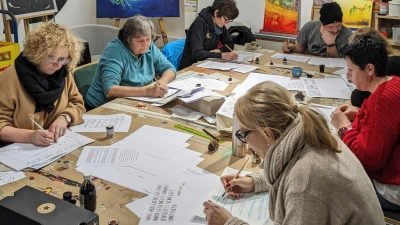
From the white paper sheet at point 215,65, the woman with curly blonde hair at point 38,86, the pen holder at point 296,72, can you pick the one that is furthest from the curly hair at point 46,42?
the pen holder at point 296,72

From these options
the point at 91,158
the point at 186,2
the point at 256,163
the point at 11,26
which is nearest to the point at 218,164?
the point at 256,163

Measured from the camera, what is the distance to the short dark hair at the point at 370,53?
183 centimetres

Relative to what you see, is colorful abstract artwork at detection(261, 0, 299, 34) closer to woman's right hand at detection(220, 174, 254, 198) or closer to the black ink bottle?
woman's right hand at detection(220, 174, 254, 198)

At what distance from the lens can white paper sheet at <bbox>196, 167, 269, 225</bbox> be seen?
4.58ft

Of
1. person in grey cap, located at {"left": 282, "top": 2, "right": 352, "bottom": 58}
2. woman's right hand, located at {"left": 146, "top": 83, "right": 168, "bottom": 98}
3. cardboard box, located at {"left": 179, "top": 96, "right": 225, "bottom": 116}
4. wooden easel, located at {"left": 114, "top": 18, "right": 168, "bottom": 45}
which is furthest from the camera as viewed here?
wooden easel, located at {"left": 114, "top": 18, "right": 168, "bottom": 45}

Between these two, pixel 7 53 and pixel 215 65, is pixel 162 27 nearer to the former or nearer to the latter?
pixel 215 65

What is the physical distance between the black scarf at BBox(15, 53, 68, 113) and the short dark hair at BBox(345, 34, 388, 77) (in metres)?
1.37

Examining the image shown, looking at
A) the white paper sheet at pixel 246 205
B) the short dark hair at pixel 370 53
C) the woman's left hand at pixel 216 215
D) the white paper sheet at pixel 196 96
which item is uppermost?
the short dark hair at pixel 370 53

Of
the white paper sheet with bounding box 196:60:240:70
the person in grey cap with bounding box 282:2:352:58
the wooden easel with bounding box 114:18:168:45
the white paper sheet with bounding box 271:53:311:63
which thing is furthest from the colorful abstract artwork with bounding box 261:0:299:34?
the white paper sheet with bounding box 196:60:240:70

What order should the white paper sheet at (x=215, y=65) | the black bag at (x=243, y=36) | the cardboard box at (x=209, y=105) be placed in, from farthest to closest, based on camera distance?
1. the black bag at (x=243, y=36)
2. the white paper sheet at (x=215, y=65)
3. the cardboard box at (x=209, y=105)

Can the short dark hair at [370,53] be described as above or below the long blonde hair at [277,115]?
above

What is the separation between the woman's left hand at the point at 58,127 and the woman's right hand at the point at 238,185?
0.84 m

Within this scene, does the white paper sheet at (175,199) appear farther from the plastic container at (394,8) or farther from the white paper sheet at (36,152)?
the plastic container at (394,8)

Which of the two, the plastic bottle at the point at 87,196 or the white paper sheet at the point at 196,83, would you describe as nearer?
the plastic bottle at the point at 87,196
